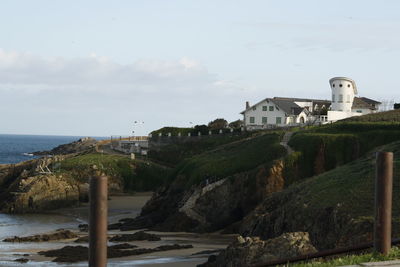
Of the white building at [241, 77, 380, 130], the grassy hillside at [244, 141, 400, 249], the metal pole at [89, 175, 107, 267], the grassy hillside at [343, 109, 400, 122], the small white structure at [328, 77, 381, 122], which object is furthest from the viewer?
the white building at [241, 77, 380, 130]

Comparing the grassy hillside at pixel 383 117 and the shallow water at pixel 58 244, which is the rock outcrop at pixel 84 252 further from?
the grassy hillside at pixel 383 117

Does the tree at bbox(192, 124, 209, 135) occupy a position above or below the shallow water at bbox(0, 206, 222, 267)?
above

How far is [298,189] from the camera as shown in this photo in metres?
40.0

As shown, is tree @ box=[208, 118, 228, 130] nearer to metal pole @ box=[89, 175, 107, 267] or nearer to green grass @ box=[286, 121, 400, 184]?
green grass @ box=[286, 121, 400, 184]

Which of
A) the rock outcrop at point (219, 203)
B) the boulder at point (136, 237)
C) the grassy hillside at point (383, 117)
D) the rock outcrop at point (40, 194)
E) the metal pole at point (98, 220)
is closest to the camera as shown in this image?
the metal pole at point (98, 220)

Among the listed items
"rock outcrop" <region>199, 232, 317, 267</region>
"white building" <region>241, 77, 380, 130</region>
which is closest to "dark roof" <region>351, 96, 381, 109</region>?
"white building" <region>241, 77, 380, 130</region>

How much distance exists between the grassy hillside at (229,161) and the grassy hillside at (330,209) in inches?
556

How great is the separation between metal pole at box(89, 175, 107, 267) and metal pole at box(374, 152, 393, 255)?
4823 mm

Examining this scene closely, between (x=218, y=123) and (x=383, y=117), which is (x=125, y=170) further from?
(x=218, y=123)

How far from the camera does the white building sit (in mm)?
93938

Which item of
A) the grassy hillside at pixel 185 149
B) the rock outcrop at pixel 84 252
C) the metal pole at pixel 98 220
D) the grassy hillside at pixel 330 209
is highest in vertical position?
the grassy hillside at pixel 185 149

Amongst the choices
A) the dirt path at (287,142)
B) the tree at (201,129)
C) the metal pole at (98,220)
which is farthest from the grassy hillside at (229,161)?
the metal pole at (98,220)

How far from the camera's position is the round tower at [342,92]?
93.7 meters

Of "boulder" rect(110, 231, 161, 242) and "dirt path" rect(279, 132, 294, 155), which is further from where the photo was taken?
"dirt path" rect(279, 132, 294, 155)
